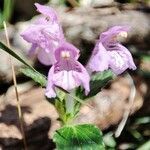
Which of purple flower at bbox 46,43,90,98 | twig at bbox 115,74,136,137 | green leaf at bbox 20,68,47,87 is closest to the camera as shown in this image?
purple flower at bbox 46,43,90,98

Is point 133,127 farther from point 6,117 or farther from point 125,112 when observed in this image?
point 6,117

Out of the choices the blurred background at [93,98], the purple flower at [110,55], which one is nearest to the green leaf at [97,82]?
the purple flower at [110,55]

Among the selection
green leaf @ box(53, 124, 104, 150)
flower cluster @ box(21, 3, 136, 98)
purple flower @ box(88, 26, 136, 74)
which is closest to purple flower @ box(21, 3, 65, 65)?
flower cluster @ box(21, 3, 136, 98)

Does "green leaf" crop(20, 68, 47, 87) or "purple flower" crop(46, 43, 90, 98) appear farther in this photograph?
"green leaf" crop(20, 68, 47, 87)

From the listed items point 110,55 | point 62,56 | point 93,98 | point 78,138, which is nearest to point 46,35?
point 62,56

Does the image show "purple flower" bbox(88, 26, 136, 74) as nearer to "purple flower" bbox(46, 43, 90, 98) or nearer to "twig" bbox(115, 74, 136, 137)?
"purple flower" bbox(46, 43, 90, 98)

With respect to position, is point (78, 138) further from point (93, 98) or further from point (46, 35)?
point (93, 98)

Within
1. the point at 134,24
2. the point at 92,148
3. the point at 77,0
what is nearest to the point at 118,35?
the point at 92,148
